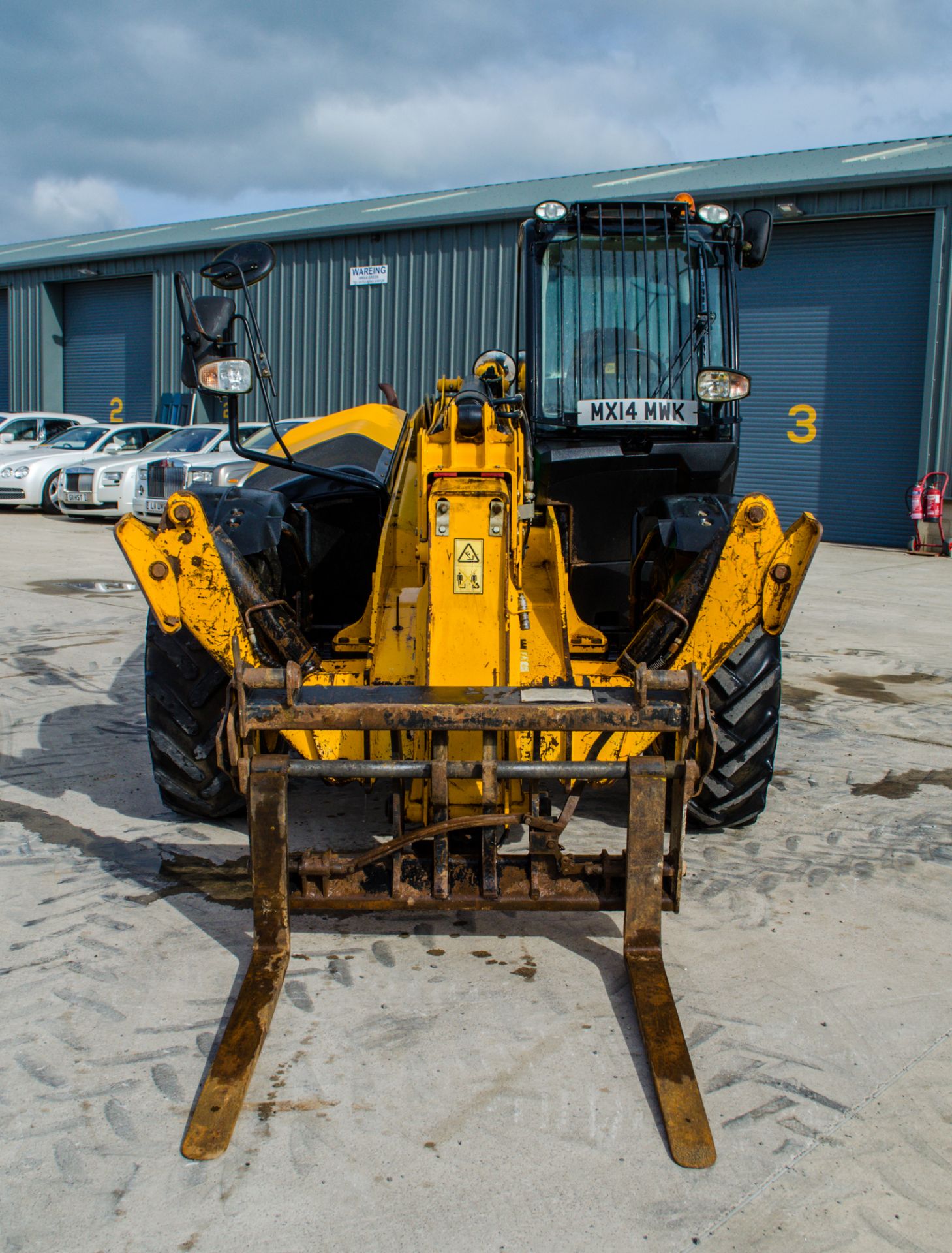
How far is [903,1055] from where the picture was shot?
2824 mm

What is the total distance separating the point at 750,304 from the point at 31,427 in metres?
13.5

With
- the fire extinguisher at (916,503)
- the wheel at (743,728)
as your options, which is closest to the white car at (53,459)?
the fire extinguisher at (916,503)

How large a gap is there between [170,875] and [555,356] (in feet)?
10.2

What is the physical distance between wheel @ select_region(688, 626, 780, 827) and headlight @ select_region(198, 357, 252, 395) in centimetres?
205

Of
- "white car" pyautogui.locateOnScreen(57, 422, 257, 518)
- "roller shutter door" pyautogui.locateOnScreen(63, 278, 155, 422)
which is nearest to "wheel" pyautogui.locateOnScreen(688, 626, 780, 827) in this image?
"white car" pyautogui.locateOnScreen(57, 422, 257, 518)

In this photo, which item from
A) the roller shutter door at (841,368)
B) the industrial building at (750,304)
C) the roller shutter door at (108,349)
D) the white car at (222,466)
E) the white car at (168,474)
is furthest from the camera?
the roller shutter door at (108,349)

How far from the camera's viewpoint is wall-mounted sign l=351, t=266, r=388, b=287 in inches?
771

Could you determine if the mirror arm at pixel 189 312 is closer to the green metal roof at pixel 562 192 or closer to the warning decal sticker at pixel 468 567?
the warning decal sticker at pixel 468 567

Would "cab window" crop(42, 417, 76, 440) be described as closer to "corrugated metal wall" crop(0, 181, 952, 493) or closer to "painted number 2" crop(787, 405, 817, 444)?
"corrugated metal wall" crop(0, 181, 952, 493)

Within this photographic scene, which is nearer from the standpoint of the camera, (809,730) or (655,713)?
(655,713)

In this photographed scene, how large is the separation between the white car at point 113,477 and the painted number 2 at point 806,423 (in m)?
8.28

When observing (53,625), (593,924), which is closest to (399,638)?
(593,924)

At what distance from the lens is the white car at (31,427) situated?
20.5 m

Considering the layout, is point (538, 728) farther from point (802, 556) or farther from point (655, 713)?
point (802, 556)
